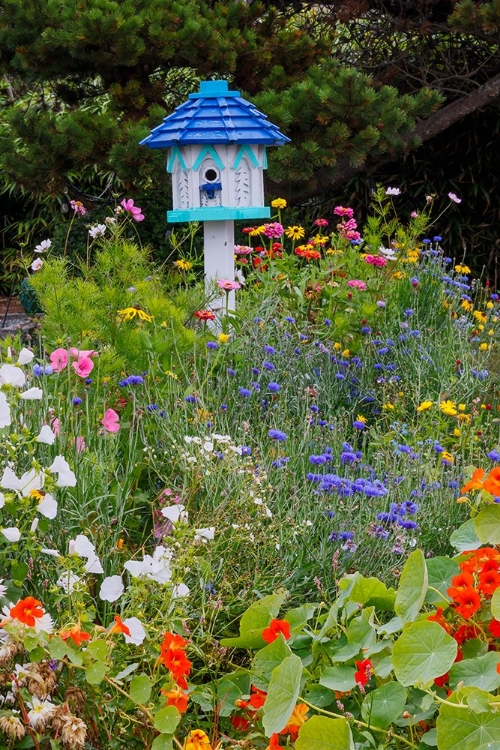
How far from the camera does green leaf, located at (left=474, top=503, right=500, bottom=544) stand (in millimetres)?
1936

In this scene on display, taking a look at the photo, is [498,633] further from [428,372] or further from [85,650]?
[428,372]

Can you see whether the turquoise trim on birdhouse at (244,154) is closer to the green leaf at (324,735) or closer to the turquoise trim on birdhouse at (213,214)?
the turquoise trim on birdhouse at (213,214)

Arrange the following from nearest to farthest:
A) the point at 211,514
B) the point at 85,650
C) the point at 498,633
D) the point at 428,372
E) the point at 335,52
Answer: the point at 85,650, the point at 498,633, the point at 211,514, the point at 428,372, the point at 335,52

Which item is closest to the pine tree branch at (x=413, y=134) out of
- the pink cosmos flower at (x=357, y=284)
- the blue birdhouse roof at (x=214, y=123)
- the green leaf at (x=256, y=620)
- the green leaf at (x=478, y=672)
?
the blue birdhouse roof at (x=214, y=123)

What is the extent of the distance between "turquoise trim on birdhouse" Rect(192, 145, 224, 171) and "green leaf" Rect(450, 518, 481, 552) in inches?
113

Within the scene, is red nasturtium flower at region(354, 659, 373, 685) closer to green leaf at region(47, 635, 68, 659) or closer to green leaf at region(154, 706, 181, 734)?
green leaf at region(154, 706, 181, 734)

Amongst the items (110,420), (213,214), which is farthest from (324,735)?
(213,214)

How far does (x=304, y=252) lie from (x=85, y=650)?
9.97 feet

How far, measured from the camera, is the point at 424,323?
466cm

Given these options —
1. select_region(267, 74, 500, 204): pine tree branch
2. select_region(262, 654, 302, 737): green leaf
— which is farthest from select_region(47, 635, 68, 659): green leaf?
select_region(267, 74, 500, 204): pine tree branch

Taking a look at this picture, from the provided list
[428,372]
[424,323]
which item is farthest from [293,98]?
[428,372]

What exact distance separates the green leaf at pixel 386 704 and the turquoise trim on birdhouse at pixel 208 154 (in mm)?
3292

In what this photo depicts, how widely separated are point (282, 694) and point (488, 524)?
0.58 meters

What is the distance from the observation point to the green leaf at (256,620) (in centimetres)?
196
